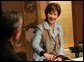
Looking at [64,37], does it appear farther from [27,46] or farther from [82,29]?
[27,46]

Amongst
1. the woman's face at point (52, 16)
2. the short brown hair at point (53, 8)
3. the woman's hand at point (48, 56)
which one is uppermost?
the short brown hair at point (53, 8)

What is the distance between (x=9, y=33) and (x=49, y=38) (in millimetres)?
242

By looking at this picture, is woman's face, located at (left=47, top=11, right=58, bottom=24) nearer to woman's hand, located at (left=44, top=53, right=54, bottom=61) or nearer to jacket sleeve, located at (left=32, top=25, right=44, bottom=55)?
jacket sleeve, located at (left=32, top=25, right=44, bottom=55)

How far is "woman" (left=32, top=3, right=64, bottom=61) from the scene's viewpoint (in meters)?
1.44

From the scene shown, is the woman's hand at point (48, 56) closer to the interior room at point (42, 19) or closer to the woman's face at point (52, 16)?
the interior room at point (42, 19)

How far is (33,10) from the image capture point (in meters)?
1.41

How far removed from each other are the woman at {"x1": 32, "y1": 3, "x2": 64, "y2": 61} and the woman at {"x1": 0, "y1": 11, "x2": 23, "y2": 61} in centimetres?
11

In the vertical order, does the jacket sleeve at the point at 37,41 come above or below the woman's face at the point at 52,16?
below

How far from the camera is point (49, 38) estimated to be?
1472mm

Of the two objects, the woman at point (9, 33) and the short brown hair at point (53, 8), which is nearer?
the woman at point (9, 33)

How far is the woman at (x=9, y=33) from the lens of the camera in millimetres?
1337

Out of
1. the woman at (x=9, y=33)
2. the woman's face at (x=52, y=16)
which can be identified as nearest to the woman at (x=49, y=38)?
Answer: the woman's face at (x=52, y=16)

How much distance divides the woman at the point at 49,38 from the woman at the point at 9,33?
0.11 meters

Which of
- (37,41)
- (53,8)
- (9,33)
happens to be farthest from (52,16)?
(9,33)
